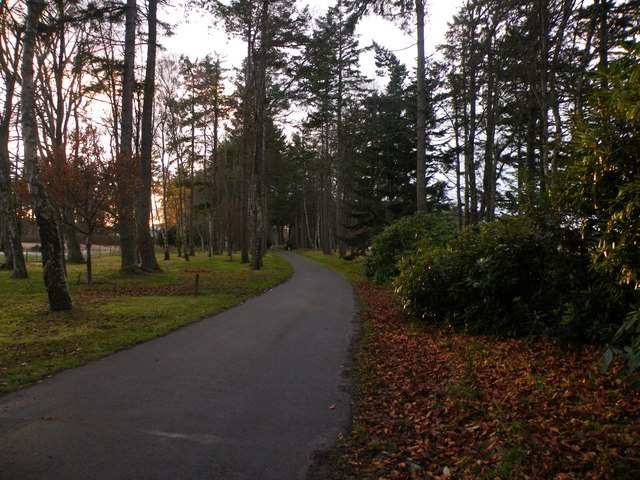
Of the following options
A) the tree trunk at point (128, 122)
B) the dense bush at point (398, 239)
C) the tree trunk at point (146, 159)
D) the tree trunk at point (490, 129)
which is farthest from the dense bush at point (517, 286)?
the tree trunk at point (146, 159)

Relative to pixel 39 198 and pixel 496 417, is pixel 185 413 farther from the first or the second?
pixel 39 198

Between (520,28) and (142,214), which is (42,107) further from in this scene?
(520,28)

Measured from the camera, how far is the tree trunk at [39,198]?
8648 mm

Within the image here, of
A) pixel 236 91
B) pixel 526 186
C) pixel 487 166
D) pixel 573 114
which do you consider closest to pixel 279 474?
pixel 573 114

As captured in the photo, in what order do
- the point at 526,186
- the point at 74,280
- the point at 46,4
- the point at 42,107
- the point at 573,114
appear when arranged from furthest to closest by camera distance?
1. the point at 42,107
2. the point at 74,280
3. the point at 46,4
4. the point at 526,186
5. the point at 573,114

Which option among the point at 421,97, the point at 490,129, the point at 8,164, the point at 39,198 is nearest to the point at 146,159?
the point at 8,164

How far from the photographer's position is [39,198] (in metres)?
8.70

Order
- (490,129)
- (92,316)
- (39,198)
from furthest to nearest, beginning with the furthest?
1. (490,129)
2. (92,316)
3. (39,198)

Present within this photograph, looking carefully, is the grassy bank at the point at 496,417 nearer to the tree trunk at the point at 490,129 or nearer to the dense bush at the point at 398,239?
the dense bush at the point at 398,239

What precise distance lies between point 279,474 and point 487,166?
20114 millimetres

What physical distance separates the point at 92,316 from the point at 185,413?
627cm

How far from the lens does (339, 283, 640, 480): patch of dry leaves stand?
2875 millimetres

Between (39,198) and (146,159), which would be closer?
(39,198)

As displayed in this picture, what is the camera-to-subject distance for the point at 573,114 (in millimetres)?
4555
